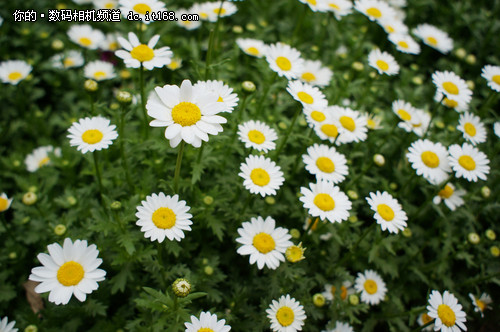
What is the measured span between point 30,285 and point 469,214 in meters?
4.36

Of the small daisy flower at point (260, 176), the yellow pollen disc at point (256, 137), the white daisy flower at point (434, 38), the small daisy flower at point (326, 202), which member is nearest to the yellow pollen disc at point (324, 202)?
the small daisy flower at point (326, 202)

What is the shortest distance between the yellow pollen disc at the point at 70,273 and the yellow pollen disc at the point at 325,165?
2.03 meters

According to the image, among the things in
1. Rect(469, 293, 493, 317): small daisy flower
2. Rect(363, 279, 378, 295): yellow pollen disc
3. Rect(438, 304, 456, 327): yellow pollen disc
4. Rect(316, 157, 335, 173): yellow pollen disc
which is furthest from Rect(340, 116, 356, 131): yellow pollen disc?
Rect(469, 293, 493, 317): small daisy flower

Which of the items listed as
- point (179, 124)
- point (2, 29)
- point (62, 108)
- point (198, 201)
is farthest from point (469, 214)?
point (2, 29)

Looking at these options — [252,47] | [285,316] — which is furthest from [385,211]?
[252,47]

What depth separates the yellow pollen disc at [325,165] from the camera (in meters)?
3.19

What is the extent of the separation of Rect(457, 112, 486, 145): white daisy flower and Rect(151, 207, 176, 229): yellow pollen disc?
3012 mm

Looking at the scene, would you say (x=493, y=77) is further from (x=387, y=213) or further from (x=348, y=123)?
(x=387, y=213)

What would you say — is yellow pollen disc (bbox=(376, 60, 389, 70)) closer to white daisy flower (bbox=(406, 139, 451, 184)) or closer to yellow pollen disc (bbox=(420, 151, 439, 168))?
white daisy flower (bbox=(406, 139, 451, 184))

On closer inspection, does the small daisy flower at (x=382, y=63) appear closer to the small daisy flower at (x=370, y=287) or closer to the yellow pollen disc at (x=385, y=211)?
the yellow pollen disc at (x=385, y=211)

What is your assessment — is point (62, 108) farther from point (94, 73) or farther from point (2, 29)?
point (2, 29)

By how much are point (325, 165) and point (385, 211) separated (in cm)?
62

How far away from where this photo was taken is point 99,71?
465cm

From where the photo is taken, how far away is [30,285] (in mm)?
3428
